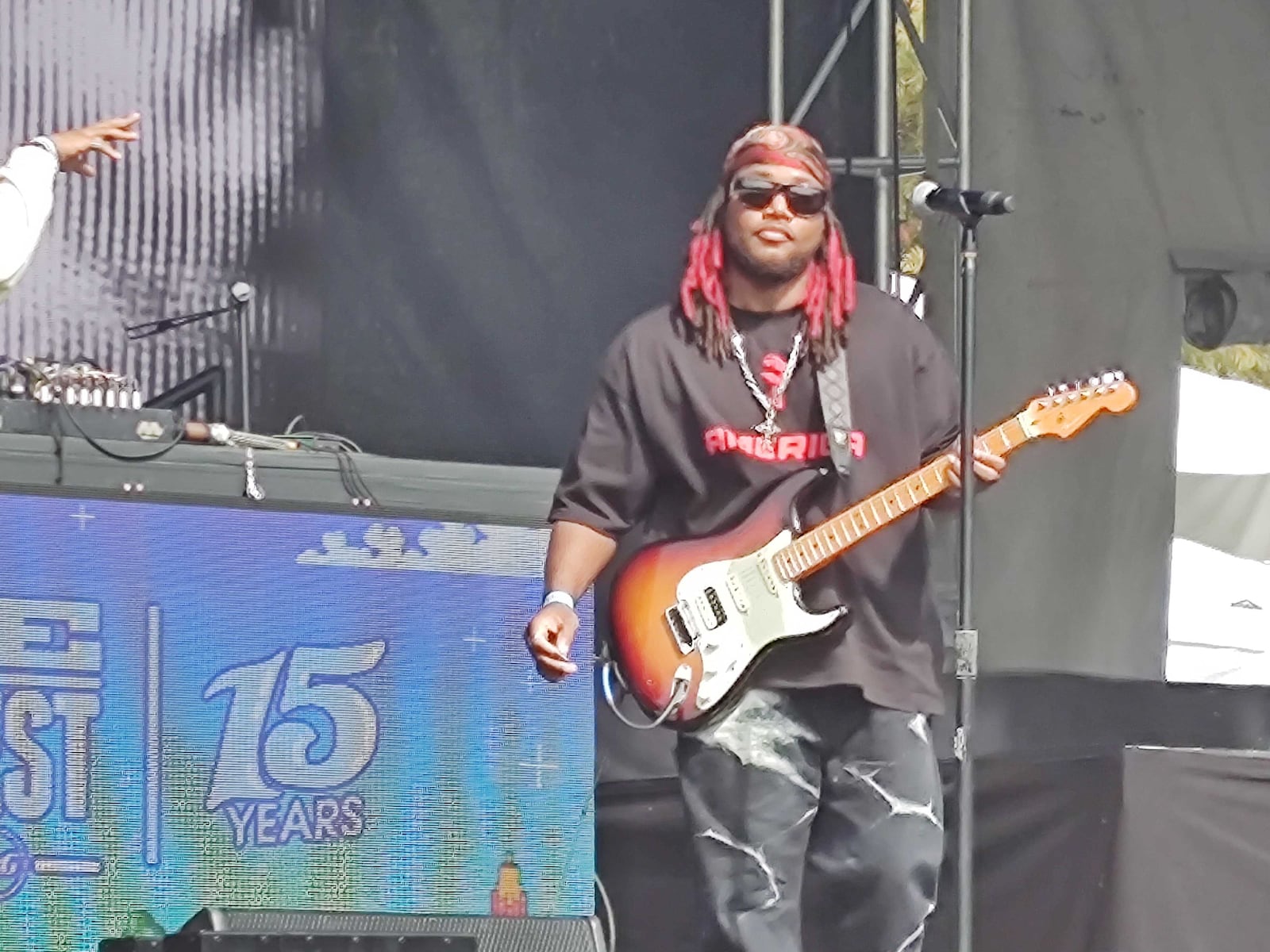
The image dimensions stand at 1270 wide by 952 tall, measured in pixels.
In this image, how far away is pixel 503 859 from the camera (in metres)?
5.08

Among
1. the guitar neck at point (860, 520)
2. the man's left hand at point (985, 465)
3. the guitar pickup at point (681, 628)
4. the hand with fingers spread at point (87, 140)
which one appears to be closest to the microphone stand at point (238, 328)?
the hand with fingers spread at point (87, 140)

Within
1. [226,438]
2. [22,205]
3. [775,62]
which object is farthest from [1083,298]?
[22,205]

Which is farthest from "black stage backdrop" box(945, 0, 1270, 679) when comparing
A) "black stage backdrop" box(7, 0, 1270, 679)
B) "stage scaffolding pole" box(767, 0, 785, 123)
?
"stage scaffolding pole" box(767, 0, 785, 123)

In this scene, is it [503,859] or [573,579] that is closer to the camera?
[573,579]

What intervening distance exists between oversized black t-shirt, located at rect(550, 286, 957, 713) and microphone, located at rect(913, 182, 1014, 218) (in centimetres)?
26

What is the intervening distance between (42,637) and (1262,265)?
10.1ft

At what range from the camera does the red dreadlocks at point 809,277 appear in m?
4.28

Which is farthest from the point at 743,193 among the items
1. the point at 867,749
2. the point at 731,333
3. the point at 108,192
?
the point at 108,192

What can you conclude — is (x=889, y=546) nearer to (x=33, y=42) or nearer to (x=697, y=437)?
(x=697, y=437)

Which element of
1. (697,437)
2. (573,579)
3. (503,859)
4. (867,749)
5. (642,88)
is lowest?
(503,859)

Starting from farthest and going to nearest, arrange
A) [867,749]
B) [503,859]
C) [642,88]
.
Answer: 1. [642,88]
2. [503,859]
3. [867,749]

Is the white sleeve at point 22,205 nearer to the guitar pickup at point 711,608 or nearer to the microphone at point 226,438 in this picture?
the microphone at point 226,438

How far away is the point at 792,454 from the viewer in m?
4.25

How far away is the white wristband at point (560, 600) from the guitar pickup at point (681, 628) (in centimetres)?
18
